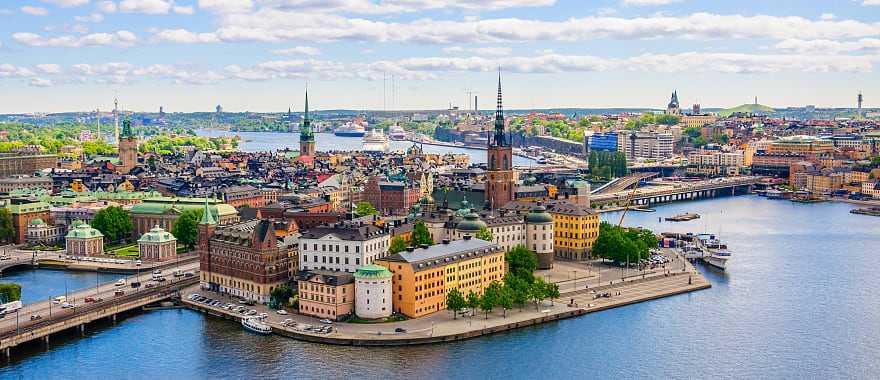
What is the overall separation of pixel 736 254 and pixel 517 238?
57.8 ft

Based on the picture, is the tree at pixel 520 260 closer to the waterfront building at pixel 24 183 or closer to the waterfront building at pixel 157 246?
the waterfront building at pixel 157 246

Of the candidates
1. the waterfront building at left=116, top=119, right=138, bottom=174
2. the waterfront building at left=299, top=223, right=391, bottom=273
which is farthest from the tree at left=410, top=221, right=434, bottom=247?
the waterfront building at left=116, top=119, right=138, bottom=174

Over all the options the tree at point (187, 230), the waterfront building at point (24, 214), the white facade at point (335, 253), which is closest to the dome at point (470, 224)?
the white facade at point (335, 253)

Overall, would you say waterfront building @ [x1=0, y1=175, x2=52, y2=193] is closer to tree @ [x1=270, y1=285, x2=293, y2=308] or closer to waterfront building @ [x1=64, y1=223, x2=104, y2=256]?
waterfront building @ [x1=64, y1=223, x2=104, y2=256]

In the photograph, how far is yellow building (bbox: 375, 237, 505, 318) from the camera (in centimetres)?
5128

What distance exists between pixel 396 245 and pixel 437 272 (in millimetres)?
6615

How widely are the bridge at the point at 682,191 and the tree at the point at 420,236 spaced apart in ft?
172

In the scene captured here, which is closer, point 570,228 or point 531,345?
point 531,345

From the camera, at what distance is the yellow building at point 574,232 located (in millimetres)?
68562

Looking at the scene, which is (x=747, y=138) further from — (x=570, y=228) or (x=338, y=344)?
(x=338, y=344)

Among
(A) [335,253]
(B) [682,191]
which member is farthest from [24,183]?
(B) [682,191]

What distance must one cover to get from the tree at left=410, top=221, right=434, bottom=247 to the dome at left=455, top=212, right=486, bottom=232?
1.96 m

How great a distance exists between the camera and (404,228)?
62.5m

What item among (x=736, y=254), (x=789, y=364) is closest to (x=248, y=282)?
(x=789, y=364)
